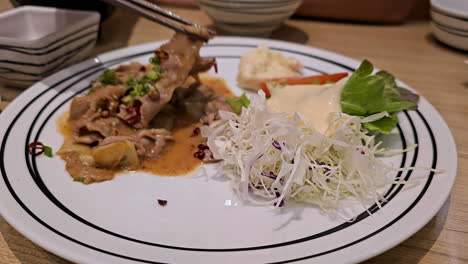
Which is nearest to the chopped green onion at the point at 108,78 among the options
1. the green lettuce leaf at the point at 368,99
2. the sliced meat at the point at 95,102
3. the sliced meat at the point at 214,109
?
the sliced meat at the point at 95,102

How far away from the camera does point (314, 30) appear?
4074 mm

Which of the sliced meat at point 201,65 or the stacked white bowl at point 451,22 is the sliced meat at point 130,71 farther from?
the stacked white bowl at point 451,22

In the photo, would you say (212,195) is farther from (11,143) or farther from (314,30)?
(314,30)

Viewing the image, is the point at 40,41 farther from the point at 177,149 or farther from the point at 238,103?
the point at 238,103

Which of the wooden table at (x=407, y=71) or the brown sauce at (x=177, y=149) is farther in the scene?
the brown sauce at (x=177, y=149)

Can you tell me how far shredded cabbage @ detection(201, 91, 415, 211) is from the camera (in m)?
1.83

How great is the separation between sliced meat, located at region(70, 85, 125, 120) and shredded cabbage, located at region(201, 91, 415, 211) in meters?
0.75

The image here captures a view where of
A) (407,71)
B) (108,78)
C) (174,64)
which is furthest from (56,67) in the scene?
(407,71)

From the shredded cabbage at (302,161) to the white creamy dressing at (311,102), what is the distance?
2.7 inches

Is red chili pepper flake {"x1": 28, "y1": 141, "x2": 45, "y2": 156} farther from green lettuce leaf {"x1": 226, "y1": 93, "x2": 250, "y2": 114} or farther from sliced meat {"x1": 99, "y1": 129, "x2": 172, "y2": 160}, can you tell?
green lettuce leaf {"x1": 226, "y1": 93, "x2": 250, "y2": 114}

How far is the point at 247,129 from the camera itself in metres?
2.08

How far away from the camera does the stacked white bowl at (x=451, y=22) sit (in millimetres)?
3273

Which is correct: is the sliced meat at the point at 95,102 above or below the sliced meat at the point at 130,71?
below

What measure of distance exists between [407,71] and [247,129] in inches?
70.7
